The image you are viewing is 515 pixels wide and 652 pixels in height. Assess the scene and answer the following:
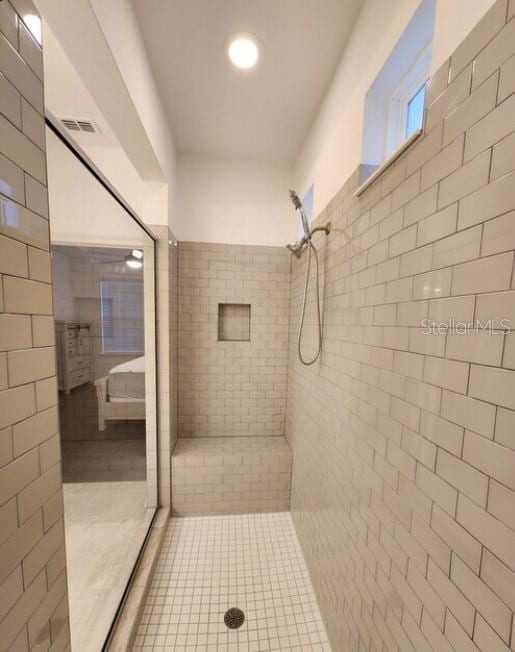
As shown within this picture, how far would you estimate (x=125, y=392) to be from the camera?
192 centimetres

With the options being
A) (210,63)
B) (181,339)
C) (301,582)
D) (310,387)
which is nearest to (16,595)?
(310,387)

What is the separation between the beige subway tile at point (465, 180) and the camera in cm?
53

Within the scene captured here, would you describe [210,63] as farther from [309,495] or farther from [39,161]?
[309,495]

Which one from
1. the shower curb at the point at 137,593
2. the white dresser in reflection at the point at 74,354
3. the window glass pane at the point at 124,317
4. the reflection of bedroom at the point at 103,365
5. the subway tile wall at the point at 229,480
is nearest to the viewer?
the shower curb at the point at 137,593

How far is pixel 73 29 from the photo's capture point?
33.1 inches

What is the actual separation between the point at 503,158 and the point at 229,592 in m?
2.19

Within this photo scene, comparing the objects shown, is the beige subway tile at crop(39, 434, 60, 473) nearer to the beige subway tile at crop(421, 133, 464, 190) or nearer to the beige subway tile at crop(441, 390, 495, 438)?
the beige subway tile at crop(441, 390, 495, 438)

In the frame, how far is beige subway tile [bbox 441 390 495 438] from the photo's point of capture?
0.50 metres

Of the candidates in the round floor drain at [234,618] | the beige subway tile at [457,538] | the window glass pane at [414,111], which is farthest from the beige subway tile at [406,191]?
the round floor drain at [234,618]

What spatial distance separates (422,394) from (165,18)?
196cm

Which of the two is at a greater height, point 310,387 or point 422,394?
point 422,394

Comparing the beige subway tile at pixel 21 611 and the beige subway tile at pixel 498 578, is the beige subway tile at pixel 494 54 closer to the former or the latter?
the beige subway tile at pixel 498 578

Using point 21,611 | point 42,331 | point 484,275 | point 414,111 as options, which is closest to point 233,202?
point 414,111

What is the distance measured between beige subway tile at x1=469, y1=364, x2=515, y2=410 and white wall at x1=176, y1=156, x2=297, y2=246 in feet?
6.51
